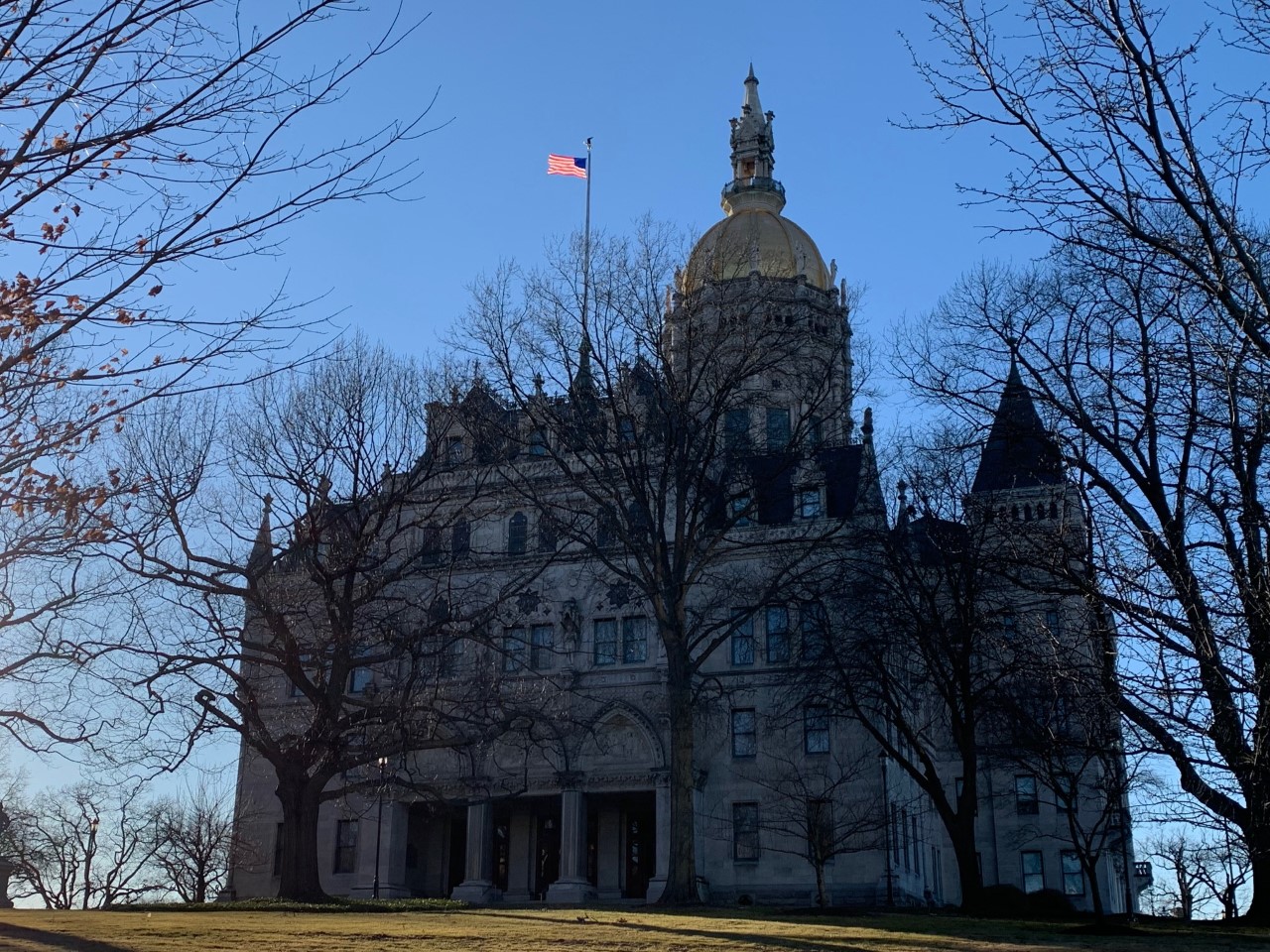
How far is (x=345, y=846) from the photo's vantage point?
2074 inches

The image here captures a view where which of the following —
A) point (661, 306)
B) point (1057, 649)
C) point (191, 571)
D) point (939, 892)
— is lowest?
point (939, 892)

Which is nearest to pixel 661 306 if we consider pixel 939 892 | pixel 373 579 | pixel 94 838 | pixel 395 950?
pixel 373 579

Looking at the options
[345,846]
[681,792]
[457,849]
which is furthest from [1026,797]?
[681,792]

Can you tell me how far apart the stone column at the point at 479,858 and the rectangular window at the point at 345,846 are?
14.4 feet

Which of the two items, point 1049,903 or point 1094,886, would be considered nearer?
point 1094,886

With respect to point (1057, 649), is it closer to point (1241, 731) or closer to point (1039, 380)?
point (1241, 731)

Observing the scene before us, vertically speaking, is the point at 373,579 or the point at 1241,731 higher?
the point at 373,579

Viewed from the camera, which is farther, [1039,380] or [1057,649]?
[1039,380]

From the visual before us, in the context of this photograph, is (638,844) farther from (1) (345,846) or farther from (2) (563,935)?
(2) (563,935)

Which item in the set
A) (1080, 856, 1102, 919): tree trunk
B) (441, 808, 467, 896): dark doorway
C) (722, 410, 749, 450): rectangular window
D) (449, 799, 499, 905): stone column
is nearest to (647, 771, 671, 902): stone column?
(449, 799, 499, 905): stone column

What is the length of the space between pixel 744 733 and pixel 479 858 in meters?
10.6

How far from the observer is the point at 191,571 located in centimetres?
3250

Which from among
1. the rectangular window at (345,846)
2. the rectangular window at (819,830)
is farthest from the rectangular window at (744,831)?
the rectangular window at (345,846)

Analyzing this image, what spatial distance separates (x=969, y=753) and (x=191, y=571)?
1874 centimetres
